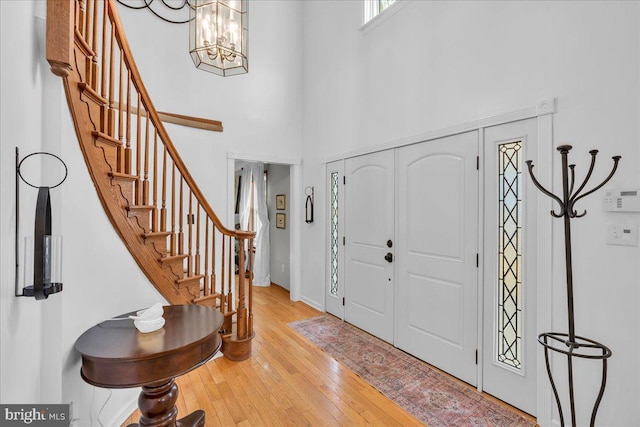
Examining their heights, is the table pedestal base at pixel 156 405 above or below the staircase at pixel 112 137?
below

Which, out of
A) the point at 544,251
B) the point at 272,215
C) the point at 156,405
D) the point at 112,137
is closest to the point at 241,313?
the point at 156,405

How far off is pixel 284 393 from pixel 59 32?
2.52m

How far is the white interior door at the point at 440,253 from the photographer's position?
2.48 meters

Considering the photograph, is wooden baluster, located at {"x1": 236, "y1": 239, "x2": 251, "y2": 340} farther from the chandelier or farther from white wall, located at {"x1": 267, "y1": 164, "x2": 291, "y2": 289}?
white wall, located at {"x1": 267, "y1": 164, "x2": 291, "y2": 289}

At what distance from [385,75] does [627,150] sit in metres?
2.19

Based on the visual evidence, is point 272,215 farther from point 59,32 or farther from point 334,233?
point 59,32

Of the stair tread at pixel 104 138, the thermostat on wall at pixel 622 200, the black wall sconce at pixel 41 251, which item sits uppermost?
the stair tread at pixel 104 138

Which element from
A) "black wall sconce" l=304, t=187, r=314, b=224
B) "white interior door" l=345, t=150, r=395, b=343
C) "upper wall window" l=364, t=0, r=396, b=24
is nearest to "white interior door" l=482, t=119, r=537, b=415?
"white interior door" l=345, t=150, r=395, b=343

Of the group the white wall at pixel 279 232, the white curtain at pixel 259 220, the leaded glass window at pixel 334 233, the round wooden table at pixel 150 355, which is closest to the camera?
the round wooden table at pixel 150 355

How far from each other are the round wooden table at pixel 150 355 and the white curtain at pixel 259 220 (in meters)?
3.93

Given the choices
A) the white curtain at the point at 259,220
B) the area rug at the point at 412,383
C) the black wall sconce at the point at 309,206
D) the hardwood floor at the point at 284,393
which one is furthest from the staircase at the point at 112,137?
the white curtain at the point at 259,220

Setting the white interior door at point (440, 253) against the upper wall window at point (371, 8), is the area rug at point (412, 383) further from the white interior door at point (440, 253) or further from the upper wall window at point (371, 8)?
the upper wall window at point (371, 8)

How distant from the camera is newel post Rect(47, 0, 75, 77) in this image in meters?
1.18

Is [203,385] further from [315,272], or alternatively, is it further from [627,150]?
[627,150]
